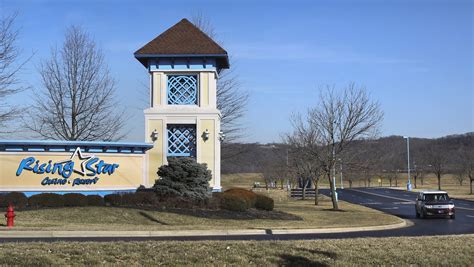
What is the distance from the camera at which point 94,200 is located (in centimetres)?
2294

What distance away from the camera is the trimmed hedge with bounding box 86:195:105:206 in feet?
74.8

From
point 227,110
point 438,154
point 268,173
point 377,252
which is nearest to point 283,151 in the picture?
point 268,173

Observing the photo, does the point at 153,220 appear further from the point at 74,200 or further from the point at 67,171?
the point at 67,171

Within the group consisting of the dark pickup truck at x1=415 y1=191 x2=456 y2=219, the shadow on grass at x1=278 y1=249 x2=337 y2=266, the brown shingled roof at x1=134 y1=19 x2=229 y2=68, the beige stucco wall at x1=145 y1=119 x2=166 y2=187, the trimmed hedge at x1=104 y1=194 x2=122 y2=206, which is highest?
the brown shingled roof at x1=134 y1=19 x2=229 y2=68

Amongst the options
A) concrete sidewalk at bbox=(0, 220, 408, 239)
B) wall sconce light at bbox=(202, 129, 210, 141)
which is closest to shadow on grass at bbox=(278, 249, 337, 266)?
concrete sidewalk at bbox=(0, 220, 408, 239)

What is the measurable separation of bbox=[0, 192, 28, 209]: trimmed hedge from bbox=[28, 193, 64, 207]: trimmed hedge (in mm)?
233

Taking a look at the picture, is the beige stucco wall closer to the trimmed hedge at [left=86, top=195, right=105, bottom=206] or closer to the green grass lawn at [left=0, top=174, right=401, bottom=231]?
the trimmed hedge at [left=86, top=195, right=105, bottom=206]

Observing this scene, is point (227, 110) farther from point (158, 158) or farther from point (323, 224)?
point (323, 224)

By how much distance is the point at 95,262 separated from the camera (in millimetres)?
9406

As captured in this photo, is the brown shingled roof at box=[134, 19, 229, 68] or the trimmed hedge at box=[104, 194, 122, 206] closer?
the trimmed hedge at box=[104, 194, 122, 206]

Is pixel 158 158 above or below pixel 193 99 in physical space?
below

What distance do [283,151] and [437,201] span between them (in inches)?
1463

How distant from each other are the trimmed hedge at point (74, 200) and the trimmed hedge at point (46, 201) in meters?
0.16

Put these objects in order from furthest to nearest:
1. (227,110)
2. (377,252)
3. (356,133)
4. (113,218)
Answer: (227,110) < (356,133) < (113,218) < (377,252)
